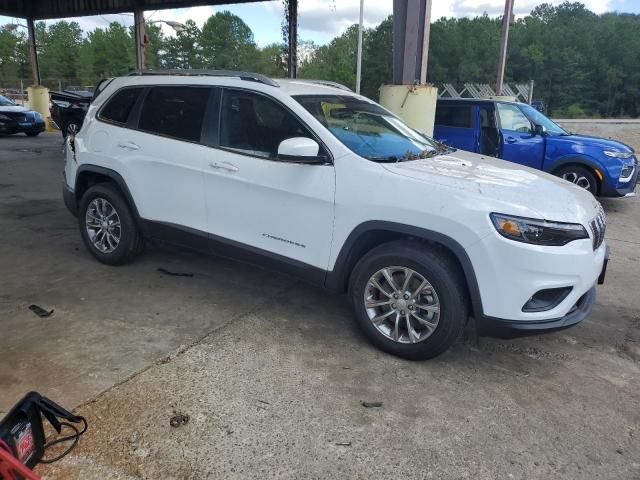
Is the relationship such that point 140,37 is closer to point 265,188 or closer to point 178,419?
point 265,188

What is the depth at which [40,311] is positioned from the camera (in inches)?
160

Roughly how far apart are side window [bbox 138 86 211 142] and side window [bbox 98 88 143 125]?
7.1 inches

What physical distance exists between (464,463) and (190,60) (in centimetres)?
8215

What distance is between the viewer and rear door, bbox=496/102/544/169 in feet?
29.6

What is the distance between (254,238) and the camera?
403 cm

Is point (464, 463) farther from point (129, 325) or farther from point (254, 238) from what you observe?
point (129, 325)

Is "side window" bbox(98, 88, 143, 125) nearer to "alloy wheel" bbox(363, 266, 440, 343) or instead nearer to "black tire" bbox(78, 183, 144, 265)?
"black tire" bbox(78, 183, 144, 265)

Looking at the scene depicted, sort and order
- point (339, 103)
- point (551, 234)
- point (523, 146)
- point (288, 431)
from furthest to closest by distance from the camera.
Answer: point (523, 146) → point (339, 103) → point (551, 234) → point (288, 431)

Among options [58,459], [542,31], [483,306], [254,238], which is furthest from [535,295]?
[542,31]

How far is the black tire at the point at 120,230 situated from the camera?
4.83 meters

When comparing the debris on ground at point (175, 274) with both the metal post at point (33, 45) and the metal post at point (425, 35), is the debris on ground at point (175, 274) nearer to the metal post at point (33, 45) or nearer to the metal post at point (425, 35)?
the metal post at point (425, 35)

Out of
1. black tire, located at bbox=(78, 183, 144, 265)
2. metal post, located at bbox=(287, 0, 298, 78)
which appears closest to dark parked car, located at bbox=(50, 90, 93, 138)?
metal post, located at bbox=(287, 0, 298, 78)

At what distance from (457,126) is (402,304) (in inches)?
274

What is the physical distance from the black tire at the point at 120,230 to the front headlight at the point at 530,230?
326cm
